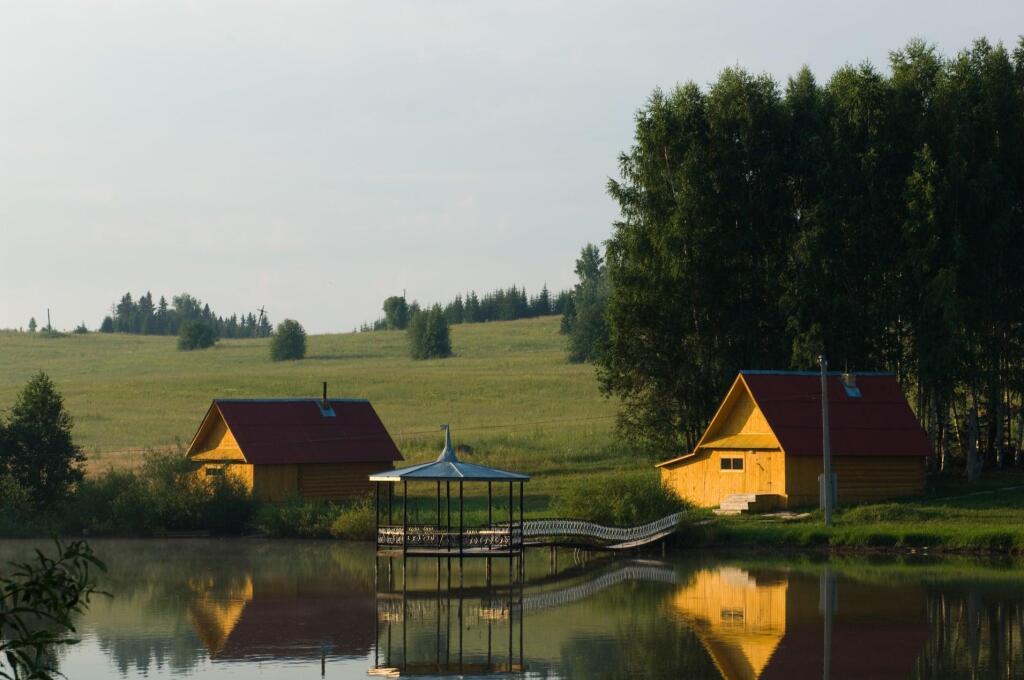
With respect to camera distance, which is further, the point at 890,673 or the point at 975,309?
the point at 975,309

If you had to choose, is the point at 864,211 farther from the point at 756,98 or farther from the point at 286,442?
the point at 286,442

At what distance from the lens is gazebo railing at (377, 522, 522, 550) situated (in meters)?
42.2

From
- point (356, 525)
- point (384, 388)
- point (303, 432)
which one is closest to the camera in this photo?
point (356, 525)

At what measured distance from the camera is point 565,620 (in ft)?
105

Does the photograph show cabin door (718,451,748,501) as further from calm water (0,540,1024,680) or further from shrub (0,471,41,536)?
shrub (0,471,41,536)

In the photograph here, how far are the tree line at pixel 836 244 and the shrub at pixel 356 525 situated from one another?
49.3 ft

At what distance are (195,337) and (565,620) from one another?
404 feet

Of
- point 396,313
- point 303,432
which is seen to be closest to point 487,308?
point 396,313

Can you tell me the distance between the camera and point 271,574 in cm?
4141

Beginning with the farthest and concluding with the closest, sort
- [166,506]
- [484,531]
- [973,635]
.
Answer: [166,506] < [484,531] < [973,635]

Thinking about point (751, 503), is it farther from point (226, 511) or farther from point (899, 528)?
point (226, 511)

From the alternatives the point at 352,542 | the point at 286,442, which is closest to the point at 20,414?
the point at 286,442

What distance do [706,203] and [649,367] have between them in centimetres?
721

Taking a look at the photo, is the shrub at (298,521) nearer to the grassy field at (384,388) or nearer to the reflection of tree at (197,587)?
the reflection of tree at (197,587)
